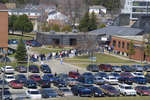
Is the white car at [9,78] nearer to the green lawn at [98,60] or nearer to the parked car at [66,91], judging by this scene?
the parked car at [66,91]

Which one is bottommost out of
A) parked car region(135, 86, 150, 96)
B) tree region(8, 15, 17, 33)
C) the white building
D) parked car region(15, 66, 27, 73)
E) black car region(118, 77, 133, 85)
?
parked car region(135, 86, 150, 96)

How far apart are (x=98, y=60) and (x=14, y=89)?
78.8 feet

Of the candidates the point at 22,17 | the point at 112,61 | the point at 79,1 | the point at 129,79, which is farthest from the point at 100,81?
the point at 79,1

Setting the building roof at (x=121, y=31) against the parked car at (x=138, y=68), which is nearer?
the parked car at (x=138, y=68)

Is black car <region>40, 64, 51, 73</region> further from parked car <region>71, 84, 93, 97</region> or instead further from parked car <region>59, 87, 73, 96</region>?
parked car <region>71, 84, 93, 97</region>

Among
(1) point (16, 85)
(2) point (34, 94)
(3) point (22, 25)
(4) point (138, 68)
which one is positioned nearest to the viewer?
(2) point (34, 94)

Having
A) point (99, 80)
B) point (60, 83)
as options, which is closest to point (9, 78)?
point (60, 83)

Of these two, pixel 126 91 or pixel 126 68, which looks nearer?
pixel 126 91

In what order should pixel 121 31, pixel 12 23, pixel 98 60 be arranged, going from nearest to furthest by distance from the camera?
pixel 98 60
pixel 121 31
pixel 12 23

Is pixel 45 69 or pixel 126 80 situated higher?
pixel 45 69

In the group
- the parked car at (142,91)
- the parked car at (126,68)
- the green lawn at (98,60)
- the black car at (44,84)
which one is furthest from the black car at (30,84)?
the green lawn at (98,60)

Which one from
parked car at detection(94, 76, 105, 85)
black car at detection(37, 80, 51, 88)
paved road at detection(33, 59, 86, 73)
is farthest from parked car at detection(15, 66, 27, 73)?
parked car at detection(94, 76, 105, 85)

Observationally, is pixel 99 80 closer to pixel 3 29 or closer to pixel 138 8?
pixel 3 29

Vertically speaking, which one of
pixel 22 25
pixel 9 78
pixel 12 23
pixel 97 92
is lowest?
pixel 97 92
